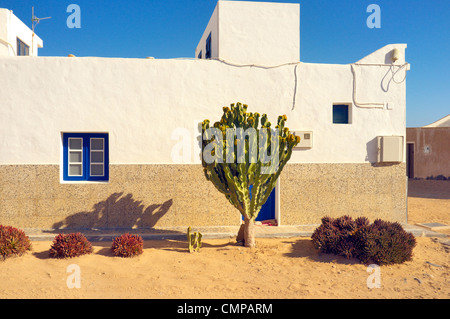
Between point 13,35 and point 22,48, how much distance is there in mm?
1907

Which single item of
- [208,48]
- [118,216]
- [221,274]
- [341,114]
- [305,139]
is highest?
[208,48]

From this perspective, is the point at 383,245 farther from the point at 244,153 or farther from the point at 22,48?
the point at 22,48

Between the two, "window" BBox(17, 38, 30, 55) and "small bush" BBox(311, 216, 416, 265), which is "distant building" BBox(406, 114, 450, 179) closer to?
"small bush" BBox(311, 216, 416, 265)

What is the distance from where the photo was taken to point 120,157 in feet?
28.3

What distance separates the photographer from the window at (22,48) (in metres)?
13.6

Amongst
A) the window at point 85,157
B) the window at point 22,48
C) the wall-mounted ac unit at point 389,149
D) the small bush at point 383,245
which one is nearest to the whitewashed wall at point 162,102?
the wall-mounted ac unit at point 389,149

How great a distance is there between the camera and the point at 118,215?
8.66 m

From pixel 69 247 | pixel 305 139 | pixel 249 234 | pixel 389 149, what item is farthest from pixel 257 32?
pixel 69 247

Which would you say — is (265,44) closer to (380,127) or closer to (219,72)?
(219,72)

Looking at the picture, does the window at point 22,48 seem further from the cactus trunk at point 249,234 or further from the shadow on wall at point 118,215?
the cactus trunk at point 249,234

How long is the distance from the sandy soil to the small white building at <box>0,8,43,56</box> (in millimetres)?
5752
